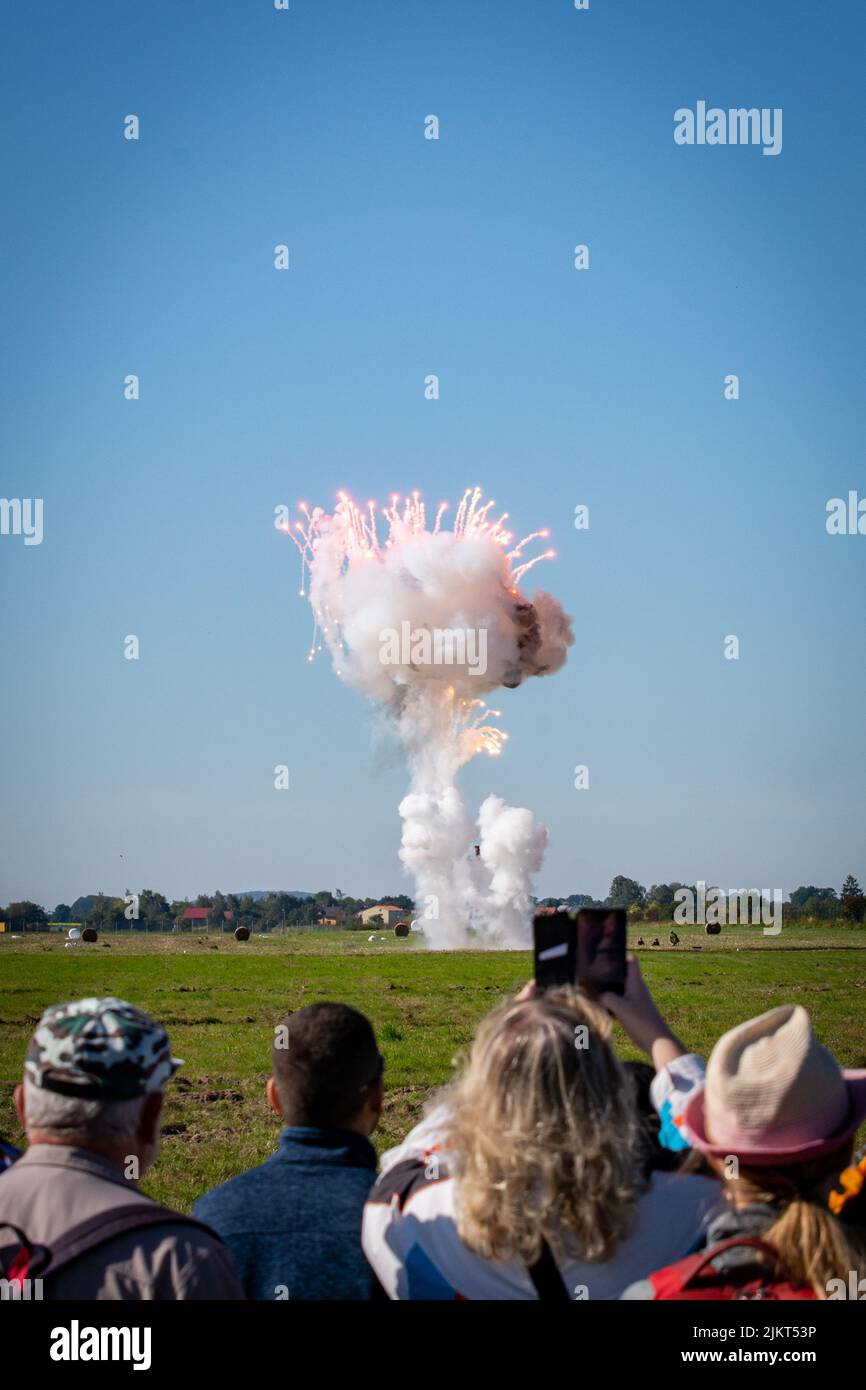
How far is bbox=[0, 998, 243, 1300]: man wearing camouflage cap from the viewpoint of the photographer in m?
3.69

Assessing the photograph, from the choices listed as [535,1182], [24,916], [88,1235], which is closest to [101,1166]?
[88,1235]

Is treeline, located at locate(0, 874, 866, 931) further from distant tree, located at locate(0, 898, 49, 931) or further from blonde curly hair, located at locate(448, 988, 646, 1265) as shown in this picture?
blonde curly hair, located at locate(448, 988, 646, 1265)

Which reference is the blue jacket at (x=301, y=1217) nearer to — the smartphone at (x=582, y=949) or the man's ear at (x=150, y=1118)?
the man's ear at (x=150, y=1118)

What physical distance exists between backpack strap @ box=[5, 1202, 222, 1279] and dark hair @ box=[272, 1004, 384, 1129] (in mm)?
1218

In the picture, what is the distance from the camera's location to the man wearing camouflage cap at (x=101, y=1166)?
369 centimetres

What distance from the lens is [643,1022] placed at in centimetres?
512

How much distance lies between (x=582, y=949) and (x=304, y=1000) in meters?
28.0

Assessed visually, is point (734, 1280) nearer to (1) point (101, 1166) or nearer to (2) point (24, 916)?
(1) point (101, 1166)

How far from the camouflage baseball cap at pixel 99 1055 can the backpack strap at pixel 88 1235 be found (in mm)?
406

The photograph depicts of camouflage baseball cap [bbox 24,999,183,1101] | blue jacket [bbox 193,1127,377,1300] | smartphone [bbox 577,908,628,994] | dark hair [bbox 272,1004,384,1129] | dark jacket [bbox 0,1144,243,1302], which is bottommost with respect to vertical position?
blue jacket [bbox 193,1127,377,1300]

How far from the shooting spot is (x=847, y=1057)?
19.8m

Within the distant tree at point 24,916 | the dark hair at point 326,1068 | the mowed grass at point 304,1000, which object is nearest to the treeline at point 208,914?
the distant tree at point 24,916

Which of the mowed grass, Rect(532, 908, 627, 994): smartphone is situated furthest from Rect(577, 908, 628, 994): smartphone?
the mowed grass
